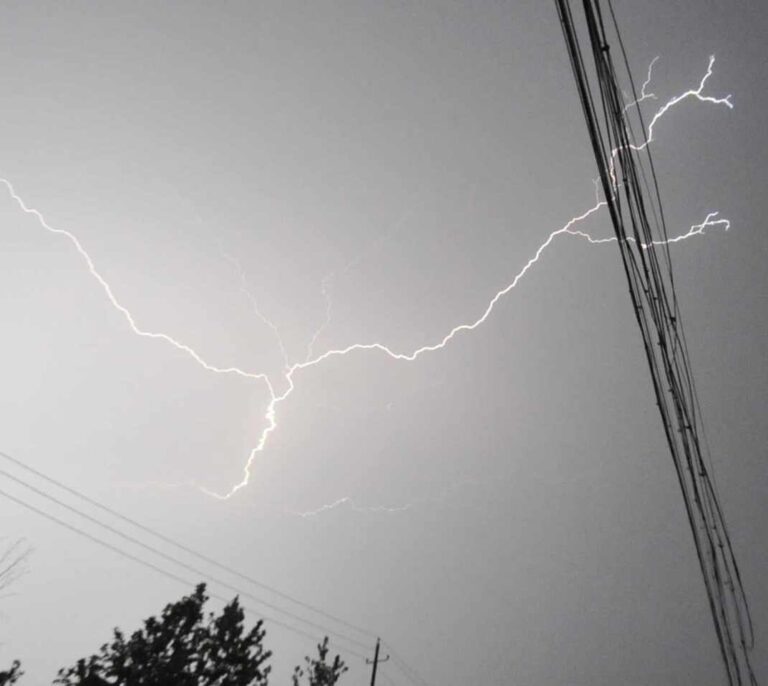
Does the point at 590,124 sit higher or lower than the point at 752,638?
higher

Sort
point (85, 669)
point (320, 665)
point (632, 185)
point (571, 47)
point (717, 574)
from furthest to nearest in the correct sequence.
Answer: point (320, 665), point (85, 669), point (717, 574), point (632, 185), point (571, 47)

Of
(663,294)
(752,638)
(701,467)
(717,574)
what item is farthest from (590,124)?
(752,638)

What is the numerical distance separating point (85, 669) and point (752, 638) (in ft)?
46.3

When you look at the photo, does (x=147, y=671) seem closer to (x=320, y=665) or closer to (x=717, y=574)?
(x=320, y=665)

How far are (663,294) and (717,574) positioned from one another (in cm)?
529

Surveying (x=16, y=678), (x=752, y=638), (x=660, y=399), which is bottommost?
(x=16, y=678)

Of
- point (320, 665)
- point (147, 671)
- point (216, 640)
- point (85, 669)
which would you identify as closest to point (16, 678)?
point (85, 669)

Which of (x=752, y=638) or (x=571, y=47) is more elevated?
(x=571, y=47)

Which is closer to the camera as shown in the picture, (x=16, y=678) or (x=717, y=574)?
(x=717, y=574)

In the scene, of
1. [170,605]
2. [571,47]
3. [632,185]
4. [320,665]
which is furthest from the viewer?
[320,665]

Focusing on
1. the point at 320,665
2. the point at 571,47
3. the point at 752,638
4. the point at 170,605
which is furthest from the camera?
the point at 320,665

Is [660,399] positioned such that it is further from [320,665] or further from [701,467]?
[320,665]

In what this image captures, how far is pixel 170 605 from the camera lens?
440 inches

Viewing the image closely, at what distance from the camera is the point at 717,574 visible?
6328 mm
